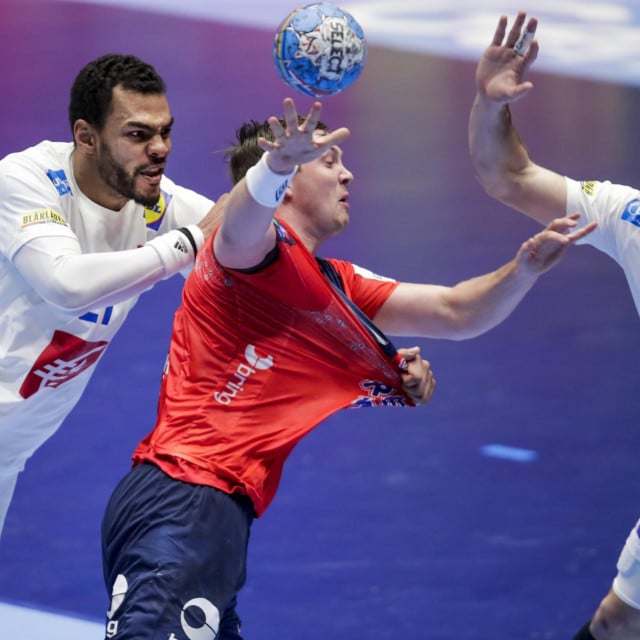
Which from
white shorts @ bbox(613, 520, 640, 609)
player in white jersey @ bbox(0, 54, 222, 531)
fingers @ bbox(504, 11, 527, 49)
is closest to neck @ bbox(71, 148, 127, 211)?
player in white jersey @ bbox(0, 54, 222, 531)

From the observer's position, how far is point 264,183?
3277 mm

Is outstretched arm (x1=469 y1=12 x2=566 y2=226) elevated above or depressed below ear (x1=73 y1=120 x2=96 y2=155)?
above

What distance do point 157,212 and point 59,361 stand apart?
0.60m

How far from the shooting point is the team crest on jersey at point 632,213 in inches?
157

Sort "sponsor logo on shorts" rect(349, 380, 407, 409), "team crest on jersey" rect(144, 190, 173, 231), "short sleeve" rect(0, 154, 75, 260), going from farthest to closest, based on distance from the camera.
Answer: "team crest on jersey" rect(144, 190, 173, 231) → "short sleeve" rect(0, 154, 75, 260) → "sponsor logo on shorts" rect(349, 380, 407, 409)

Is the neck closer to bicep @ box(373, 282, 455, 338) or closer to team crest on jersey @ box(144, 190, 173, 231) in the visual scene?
team crest on jersey @ box(144, 190, 173, 231)

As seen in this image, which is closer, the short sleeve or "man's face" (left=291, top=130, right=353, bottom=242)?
"man's face" (left=291, top=130, right=353, bottom=242)

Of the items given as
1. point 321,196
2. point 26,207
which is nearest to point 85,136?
point 26,207

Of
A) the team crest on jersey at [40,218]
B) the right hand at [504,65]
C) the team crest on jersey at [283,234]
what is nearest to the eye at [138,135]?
the team crest on jersey at [40,218]

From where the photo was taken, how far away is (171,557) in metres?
3.39

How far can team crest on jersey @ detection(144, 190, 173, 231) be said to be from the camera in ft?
14.6

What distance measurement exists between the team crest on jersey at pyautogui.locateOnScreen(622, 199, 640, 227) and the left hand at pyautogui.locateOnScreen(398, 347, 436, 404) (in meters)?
0.80

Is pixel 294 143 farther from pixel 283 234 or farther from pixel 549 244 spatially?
pixel 549 244

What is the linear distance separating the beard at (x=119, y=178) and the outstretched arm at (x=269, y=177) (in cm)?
84
